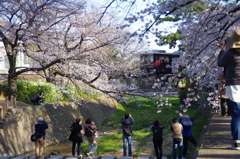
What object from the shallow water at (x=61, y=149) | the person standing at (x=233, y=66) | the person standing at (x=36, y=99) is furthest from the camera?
the person standing at (x=36, y=99)

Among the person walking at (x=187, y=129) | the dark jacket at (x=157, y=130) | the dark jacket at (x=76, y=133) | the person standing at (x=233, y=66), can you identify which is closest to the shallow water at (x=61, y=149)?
the dark jacket at (x=76, y=133)

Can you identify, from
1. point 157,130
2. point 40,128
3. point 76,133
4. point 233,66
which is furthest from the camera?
point 76,133

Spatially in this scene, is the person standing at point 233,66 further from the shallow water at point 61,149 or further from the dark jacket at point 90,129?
the shallow water at point 61,149

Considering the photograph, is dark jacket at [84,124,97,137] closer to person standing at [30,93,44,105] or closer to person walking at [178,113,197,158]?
person walking at [178,113,197,158]

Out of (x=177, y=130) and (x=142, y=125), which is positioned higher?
(x=177, y=130)

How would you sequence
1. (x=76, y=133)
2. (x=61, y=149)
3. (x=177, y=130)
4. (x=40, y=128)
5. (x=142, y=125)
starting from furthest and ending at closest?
(x=142, y=125)
(x=61, y=149)
(x=76, y=133)
(x=40, y=128)
(x=177, y=130)

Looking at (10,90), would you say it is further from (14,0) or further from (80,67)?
(14,0)

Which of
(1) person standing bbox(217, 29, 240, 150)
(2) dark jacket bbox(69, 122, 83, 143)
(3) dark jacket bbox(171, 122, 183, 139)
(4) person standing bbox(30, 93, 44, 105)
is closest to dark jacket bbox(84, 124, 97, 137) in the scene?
(2) dark jacket bbox(69, 122, 83, 143)

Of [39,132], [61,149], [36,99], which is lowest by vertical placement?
[61,149]

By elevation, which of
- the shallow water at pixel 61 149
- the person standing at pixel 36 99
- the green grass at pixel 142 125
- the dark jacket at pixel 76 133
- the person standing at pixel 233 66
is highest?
the person standing at pixel 233 66

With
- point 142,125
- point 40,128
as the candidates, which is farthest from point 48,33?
point 142,125

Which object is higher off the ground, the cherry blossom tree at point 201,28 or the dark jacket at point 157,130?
the cherry blossom tree at point 201,28

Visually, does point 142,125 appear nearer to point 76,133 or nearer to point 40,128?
point 76,133

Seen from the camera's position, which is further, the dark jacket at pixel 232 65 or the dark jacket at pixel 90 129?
the dark jacket at pixel 90 129
